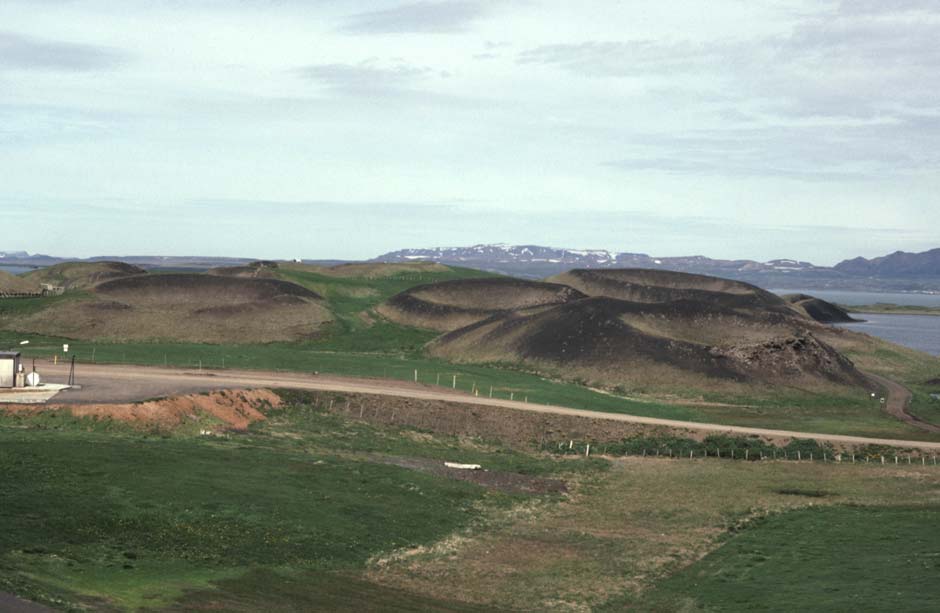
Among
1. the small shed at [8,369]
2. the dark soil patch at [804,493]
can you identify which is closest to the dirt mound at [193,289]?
the small shed at [8,369]

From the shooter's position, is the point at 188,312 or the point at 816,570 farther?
the point at 188,312

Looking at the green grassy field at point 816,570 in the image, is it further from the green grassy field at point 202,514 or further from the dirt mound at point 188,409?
the dirt mound at point 188,409

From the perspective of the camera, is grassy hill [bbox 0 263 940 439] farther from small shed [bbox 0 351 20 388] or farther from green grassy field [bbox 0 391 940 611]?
green grassy field [bbox 0 391 940 611]

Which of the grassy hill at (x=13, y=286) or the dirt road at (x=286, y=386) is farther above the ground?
the grassy hill at (x=13, y=286)

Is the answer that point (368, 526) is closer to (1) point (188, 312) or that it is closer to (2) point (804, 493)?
(2) point (804, 493)

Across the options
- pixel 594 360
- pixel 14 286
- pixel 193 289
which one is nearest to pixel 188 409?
pixel 594 360

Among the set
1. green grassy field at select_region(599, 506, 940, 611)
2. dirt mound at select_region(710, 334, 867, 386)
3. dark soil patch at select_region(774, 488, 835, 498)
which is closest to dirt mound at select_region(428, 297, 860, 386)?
dirt mound at select_region(710, 334, 867, 386)
